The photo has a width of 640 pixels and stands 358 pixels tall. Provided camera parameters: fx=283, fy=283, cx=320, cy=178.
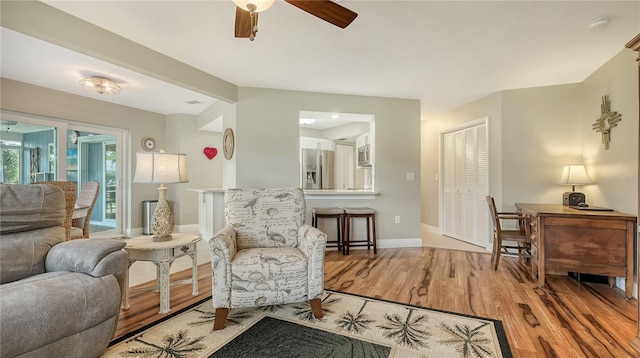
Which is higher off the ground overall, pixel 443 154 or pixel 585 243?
pixel 443 154

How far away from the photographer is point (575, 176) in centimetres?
331

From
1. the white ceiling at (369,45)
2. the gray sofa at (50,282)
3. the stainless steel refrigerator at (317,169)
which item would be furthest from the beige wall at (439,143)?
Result: the gray sofa at (50,282)

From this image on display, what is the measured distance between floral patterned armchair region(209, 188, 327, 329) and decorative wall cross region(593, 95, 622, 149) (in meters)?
3.25

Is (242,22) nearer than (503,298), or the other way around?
(242,22)

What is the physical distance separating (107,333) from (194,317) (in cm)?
57

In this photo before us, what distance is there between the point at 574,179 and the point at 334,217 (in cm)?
289

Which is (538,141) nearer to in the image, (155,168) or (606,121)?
(606,121)

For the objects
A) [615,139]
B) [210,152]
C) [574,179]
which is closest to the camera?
[615,139]

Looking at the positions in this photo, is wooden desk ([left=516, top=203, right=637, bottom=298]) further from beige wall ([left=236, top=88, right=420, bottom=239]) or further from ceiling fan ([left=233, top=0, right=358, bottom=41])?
ceiling fan ([left=233, top=0, right=358, bottom=41])

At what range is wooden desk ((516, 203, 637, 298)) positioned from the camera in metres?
2.49

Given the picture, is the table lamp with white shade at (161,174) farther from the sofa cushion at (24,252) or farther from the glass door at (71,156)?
the glass door at (71,156)

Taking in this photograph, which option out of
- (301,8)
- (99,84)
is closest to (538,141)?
(301,8)

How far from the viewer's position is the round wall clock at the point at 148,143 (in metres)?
5.25

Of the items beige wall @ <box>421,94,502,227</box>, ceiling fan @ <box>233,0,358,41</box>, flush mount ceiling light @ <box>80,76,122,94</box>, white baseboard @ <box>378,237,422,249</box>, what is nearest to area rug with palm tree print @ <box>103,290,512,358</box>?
ceiling fan @ <box>233,0,358,41</box>
